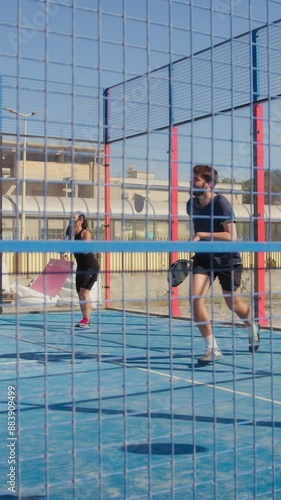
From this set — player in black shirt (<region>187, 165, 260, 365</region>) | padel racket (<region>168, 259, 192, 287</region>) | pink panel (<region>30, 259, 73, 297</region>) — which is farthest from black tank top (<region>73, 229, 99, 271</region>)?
padel racket (<region>168, 259, 192, 287</region>)

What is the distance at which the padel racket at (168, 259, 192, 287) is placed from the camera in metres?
3.38

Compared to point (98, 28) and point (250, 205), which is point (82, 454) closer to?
point (250, 205)

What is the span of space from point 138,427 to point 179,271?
5.81 feet

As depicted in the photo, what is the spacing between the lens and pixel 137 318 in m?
11.7

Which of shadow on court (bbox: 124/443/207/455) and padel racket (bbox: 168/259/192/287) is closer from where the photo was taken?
padel racket (bbox: 168/259/192/287)

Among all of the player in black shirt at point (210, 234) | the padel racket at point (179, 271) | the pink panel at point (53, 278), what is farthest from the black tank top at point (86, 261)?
the padel racket at point (179, 271)

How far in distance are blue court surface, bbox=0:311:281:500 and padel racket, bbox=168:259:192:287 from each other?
25cm

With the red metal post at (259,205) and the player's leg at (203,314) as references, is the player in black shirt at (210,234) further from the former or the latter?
the red metal post at (259,205)

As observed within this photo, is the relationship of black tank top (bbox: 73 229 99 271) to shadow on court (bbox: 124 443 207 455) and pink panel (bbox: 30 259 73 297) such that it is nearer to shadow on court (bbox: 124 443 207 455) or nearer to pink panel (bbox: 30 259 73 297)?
pink panel (bbox: 30 259 73 297)

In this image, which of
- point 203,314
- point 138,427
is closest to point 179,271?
point 138,427

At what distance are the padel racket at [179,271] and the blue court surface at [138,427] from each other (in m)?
0.25

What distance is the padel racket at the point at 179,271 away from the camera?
3.38 meters

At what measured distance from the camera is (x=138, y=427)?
4797 millimetres

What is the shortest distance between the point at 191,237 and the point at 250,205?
400 mm
